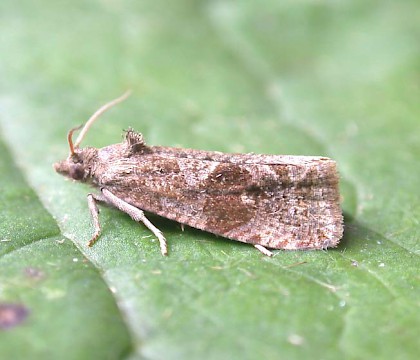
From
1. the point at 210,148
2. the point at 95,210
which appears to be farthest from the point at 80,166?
the point at 210,148

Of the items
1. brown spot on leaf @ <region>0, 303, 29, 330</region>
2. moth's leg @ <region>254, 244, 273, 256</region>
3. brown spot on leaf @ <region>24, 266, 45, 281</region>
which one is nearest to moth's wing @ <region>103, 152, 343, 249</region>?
moth's leg @ <region>254, 244, 273, 256</region>

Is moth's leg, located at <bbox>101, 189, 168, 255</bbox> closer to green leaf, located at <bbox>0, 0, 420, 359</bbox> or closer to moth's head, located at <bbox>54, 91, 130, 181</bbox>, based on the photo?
green leaf, located at <bbox>0, 0, 420, 359</bbox>

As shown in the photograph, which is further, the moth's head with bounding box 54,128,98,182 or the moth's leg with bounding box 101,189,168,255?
the moth's head with bounding box 54,128,98,182

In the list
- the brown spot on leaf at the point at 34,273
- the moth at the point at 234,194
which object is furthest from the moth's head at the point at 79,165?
the brown spot on leaf at the point at 34,273

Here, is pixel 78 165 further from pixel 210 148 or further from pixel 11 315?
pixel 11 315

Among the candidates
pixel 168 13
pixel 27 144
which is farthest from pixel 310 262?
pixel 168 13

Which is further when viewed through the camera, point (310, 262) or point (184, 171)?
point (184, 171)

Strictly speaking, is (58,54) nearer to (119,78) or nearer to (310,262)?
(119,78)
